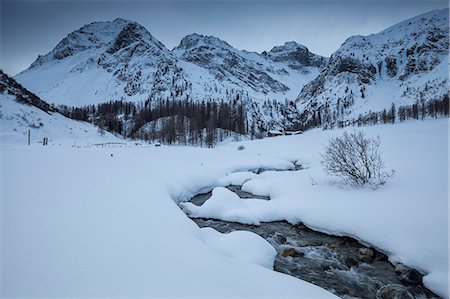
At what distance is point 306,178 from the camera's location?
1988 cm

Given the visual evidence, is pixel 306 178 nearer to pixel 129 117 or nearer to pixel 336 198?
pixel 336 198

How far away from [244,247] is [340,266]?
443cm

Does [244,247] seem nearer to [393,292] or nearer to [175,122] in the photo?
[393,292]

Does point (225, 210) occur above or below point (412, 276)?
above

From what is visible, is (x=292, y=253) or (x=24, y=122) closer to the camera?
(x=292, y=253)

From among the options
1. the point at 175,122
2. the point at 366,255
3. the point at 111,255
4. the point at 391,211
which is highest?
the point at 175,122

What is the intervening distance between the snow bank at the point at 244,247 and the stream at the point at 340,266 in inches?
50.0

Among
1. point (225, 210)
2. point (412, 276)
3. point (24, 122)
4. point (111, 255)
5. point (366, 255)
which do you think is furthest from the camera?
point (24, 122)

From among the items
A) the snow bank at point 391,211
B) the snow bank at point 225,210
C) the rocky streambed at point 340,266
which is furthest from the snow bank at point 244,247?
the snow bank at point 391,211

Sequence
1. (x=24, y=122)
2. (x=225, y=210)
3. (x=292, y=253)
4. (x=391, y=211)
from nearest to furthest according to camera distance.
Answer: (x=292, y=253)
(x=391, y=211)
(x=225, y=210)
(x=24, y=122)

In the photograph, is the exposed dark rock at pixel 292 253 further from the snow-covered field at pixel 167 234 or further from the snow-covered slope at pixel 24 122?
the snow-covered slope at pixel 24 122

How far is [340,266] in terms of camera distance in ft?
30.0

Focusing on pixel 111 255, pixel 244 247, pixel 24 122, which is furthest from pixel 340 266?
pixel 24 122

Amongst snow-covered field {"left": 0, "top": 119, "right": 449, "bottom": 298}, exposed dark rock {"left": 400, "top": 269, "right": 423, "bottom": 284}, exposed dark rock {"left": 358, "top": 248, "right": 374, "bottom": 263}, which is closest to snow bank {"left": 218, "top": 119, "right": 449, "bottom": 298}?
snow-covered field {"left": 0, "top": 119, "right": 449, "bottom": 298}
